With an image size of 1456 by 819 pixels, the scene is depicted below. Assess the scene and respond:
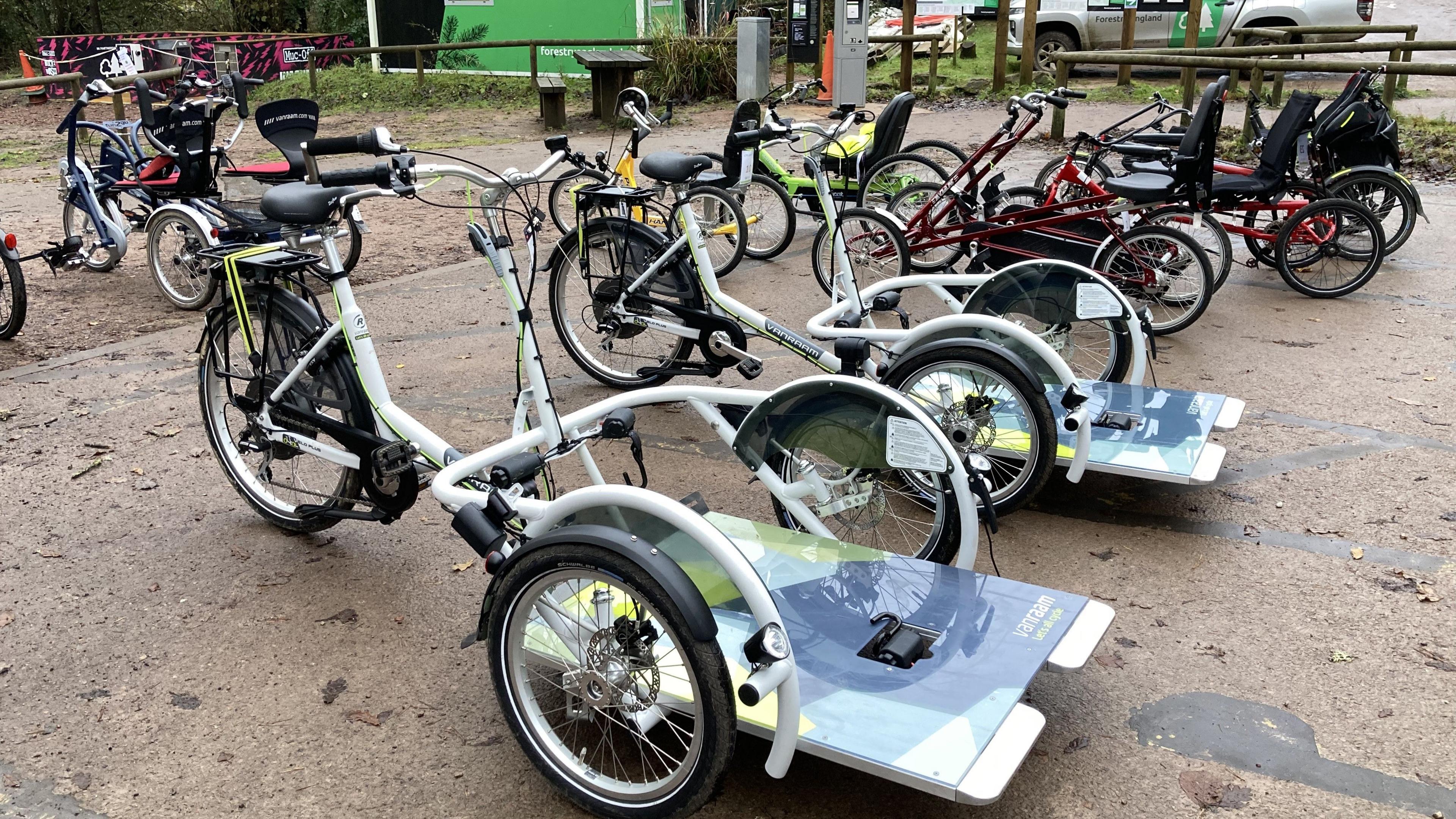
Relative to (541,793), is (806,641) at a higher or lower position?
higher

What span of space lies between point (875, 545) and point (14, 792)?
2.46m

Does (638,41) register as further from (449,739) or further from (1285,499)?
(449,739)

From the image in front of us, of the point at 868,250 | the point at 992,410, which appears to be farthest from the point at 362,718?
the point at 868,250

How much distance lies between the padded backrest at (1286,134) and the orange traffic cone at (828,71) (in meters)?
7.77

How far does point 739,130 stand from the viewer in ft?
23.9

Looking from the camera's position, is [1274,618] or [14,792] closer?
[14,792]

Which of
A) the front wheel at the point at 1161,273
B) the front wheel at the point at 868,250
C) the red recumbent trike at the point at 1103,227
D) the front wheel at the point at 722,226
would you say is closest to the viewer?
the front wheel at the point at 1161,273

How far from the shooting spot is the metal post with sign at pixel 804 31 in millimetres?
14281

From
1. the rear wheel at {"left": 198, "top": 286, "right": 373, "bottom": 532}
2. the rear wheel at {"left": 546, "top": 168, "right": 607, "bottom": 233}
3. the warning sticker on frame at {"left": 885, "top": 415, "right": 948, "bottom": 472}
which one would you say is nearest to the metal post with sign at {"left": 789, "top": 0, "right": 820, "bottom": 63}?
the rear wheel at {"left": 546, "top": 168, "right": 607, "bottom": 233}

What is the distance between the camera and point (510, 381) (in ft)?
18.2

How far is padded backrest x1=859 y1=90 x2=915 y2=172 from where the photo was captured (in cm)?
760

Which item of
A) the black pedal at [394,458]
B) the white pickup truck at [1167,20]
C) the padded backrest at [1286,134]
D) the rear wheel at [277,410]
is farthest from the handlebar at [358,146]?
the white pickup truck at [1167,20]

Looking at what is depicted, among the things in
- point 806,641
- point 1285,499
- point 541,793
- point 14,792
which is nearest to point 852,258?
point 1285,499

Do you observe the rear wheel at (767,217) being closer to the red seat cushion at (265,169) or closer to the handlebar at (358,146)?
the red seat cushion at (265,169)
